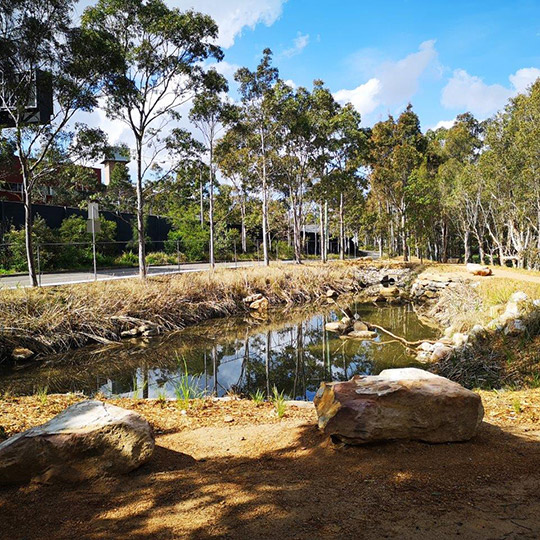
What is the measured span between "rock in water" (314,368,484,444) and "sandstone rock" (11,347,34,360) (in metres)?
8.95

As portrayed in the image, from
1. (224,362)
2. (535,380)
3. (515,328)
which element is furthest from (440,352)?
(224,362)

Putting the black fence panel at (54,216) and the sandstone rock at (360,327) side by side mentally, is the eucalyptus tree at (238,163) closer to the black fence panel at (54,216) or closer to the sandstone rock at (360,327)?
the black fence panel at (54,216)

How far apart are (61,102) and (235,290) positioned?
29.9 ft

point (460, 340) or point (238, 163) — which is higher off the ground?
point (238, 163)

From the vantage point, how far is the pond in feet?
27.6

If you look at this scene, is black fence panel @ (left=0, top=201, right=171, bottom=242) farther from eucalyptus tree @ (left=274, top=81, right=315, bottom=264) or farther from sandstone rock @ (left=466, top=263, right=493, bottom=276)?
sandstone rock @ (left=466, top=263, right=493, bottom=276)

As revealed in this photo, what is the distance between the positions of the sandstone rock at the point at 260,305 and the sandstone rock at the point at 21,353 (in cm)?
912

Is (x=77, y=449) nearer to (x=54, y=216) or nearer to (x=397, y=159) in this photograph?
(x=54, y=216)

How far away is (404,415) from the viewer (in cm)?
341

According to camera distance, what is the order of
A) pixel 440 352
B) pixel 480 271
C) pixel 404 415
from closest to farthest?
pixel 404 415 < pixel 440 352 < pixel 480 271

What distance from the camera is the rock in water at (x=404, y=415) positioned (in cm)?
337

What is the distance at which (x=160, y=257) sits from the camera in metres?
28.7

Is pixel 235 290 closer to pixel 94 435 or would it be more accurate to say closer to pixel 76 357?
pixel 76 357

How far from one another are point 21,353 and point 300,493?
373 inches
